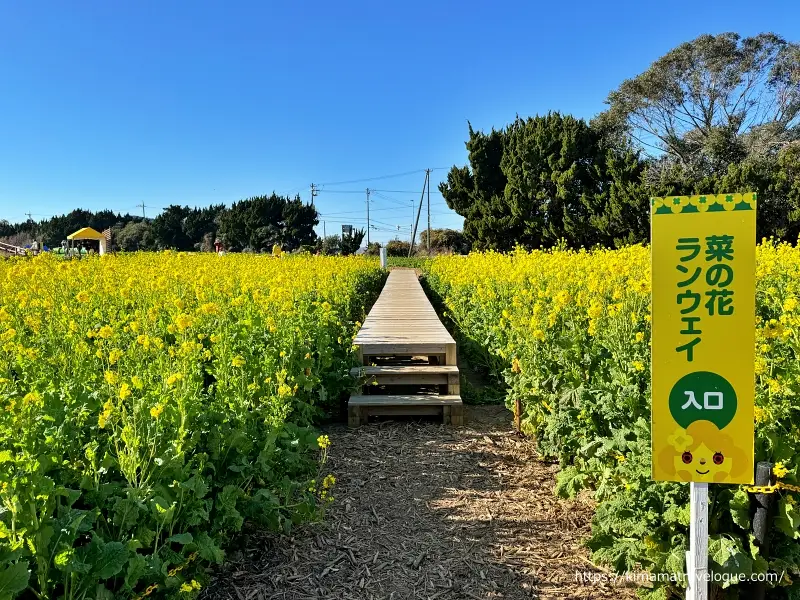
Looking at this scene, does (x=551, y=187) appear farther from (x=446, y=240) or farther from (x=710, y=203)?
(x=710, y=203)

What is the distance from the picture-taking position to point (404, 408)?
5055 millimetres

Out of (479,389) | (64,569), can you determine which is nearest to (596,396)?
(64,569)

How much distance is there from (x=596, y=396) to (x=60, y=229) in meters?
82.1

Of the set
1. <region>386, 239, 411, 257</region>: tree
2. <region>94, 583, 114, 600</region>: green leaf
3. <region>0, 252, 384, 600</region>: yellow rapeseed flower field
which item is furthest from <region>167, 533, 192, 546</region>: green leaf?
<region>386, 239, 411, 257</region>: tree

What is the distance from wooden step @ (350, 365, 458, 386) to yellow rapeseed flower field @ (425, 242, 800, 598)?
1.84 ft

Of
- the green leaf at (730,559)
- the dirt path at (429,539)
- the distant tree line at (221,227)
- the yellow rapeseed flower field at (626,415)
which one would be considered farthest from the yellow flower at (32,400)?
the distant tree line at (221,227)

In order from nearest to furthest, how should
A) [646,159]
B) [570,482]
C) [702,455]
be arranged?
1. [702,455]
2. [570,482]
3. [646,159]

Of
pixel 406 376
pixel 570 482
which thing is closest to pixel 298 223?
pixel 406 376

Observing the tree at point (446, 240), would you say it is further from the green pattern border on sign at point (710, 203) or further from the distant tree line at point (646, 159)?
the green pattern border on sign at point (710, 203)

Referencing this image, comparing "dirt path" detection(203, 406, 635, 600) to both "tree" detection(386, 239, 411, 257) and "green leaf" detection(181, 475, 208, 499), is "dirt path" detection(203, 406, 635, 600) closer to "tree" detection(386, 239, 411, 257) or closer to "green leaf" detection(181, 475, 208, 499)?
"green leaf" detection(181, 475, 208, 499)

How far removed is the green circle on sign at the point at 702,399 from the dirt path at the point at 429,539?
45.8 inches

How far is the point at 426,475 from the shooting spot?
3.96m

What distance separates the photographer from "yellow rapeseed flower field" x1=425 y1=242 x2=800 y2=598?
2182 mm

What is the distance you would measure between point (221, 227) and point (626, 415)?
2431 inches
